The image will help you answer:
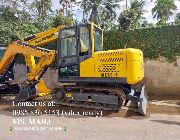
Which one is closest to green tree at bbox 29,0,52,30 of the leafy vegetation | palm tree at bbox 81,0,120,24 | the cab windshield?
palm tree at bbox 81,0,120,24

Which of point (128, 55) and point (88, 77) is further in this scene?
point (88, 77)

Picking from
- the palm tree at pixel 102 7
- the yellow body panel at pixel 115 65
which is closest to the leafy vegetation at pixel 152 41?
the yellow body panel at pixel 115 65

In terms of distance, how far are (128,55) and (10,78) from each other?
258 inches

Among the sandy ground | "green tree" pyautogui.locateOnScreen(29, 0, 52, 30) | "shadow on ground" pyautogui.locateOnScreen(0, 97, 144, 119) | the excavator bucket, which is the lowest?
the sandy ground

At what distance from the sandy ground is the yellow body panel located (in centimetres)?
129

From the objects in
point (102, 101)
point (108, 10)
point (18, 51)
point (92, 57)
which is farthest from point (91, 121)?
point (108, 10)

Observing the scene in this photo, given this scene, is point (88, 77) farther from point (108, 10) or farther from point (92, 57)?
point (108, 10)

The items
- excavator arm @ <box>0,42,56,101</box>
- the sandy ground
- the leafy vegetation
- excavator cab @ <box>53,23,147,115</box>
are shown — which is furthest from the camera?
the leafy vegetation

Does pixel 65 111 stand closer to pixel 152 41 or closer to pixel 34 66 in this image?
pixel 34 66

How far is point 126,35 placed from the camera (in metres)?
15.8

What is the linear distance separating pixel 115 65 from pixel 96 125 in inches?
96.6

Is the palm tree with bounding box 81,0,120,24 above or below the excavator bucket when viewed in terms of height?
above

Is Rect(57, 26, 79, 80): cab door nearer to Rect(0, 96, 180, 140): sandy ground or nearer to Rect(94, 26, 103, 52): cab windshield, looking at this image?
Rect(94, 26, 103, 52): cab windshield

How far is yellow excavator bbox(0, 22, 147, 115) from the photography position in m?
9.88
